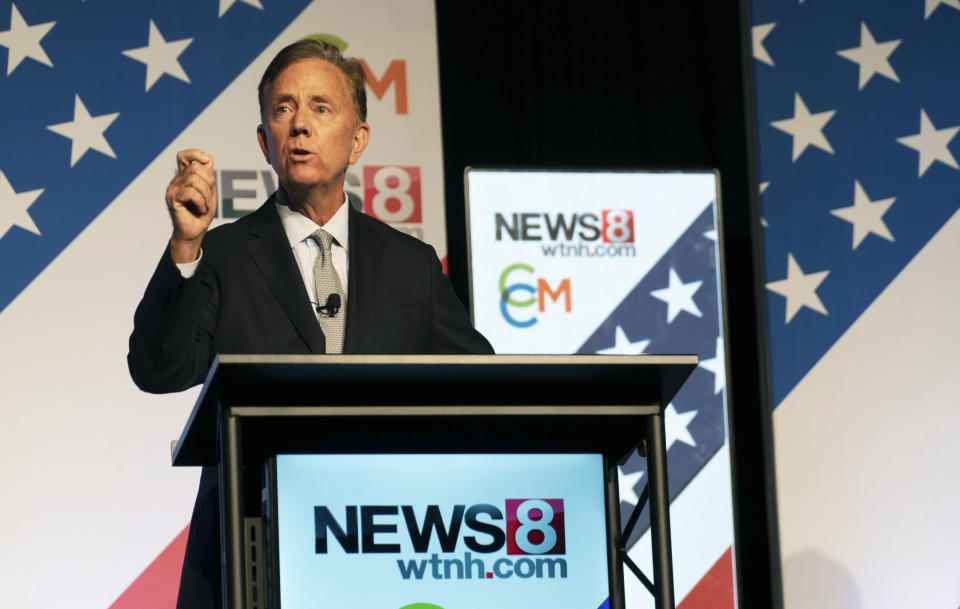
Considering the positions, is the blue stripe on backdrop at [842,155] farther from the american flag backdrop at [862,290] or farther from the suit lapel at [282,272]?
the suit lapel at [282,272]

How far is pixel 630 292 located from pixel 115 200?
1.74 metres

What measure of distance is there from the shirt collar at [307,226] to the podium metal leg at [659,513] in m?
0.65

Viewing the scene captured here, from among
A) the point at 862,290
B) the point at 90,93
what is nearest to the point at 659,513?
the point at 90,93

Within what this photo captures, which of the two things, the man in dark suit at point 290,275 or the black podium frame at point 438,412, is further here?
the man in dark suit at point 290,275

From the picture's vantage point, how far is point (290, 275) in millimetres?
2006

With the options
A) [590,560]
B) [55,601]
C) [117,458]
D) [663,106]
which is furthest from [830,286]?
[590,560]

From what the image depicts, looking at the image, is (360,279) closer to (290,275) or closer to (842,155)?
(290,275)

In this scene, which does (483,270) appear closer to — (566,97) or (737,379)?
(566,97)

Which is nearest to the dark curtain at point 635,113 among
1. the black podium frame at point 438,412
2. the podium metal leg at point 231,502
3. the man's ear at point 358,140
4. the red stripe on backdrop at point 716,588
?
the red stripe on backdrop at point 716,588

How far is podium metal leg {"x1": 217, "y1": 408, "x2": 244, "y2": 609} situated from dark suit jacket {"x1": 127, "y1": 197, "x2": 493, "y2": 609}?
226 mm

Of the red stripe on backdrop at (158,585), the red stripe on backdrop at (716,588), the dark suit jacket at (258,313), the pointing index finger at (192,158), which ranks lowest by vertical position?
the red stripe on backdrop at (716,588)

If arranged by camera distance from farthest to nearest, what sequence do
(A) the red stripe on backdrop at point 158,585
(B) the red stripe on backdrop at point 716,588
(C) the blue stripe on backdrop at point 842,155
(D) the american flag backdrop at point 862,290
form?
(C) the blue stripe on backdrop at point 842,155 < (D) the american flag backdrop at point 862,290 < (B) the red stripe on backdrop at point 716,588 < (A) the red stripe on backdrop at point 158,585

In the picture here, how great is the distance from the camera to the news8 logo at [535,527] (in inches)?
67.6

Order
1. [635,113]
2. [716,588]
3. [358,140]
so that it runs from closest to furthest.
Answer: [358,140] < [716,588] < [635,113]
